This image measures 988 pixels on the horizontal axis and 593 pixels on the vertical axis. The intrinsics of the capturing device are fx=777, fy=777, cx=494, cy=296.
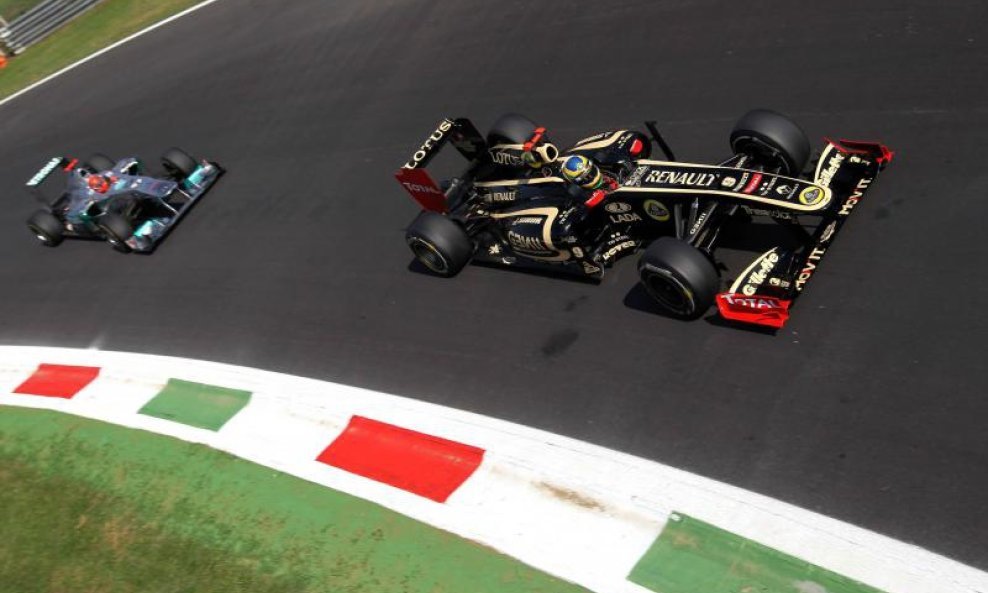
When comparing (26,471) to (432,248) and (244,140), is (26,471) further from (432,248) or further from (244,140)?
(244,140)

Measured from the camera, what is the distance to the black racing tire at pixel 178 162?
Answer: 14.4m

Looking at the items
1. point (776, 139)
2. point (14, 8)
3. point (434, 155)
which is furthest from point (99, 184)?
point (14, 8)

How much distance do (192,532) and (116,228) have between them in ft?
23.8

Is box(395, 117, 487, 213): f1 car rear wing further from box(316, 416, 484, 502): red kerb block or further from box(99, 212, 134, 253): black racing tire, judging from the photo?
box(99, 212, 134, 253): black racing tire

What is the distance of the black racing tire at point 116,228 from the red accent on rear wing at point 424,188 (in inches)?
239

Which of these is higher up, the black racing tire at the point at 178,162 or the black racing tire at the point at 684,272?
the black racing tire at the point at 684,272

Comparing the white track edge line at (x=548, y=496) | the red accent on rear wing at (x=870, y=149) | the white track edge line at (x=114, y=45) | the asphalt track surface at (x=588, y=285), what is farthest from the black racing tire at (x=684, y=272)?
the white track edge line at (x=114, y=45)

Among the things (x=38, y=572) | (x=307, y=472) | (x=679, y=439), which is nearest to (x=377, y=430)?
(x=307, y=472)

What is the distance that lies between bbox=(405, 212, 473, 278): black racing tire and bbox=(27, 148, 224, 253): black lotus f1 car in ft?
19.5

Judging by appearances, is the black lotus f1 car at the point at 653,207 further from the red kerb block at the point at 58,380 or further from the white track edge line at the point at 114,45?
the white track edge line at the point at 114,45

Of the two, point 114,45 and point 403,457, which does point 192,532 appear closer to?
point 403,457

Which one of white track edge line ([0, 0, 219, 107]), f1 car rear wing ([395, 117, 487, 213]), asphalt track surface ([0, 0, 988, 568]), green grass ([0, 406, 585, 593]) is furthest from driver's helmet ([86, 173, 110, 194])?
white track edge line ([0, 0, 219, 107])

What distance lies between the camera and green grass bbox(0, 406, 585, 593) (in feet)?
23.1

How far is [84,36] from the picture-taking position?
927 inches
